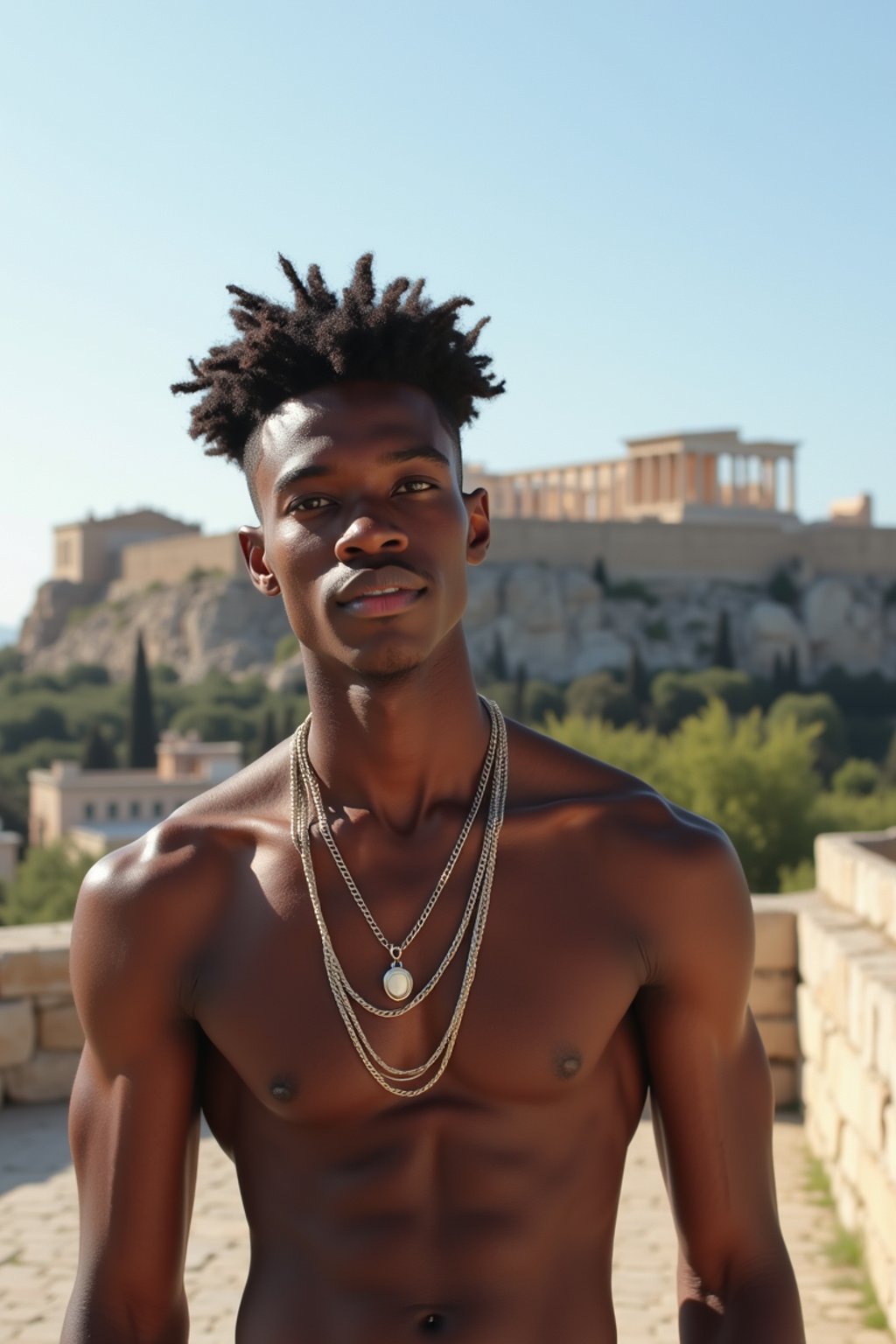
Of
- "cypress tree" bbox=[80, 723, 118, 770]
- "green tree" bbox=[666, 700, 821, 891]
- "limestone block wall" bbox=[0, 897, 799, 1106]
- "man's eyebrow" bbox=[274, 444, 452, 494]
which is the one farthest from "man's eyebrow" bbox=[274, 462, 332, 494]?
"cypress tree" bbox=[80, 723, 118, 770]

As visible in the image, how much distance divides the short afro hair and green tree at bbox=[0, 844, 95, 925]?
24.7 m

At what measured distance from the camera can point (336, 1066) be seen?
5.10ft

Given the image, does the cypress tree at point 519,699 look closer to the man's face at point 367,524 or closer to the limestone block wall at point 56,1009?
the limestone block wall at point 56,1009

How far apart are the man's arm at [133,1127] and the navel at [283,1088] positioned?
9 centimetres

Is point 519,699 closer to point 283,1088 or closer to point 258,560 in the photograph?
point 258,560

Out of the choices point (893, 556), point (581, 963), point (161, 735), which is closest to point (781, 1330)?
point (581, 963)

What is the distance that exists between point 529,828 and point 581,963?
15 cm

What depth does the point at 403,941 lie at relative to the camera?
1.59 metres

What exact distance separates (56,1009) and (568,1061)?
4.65m

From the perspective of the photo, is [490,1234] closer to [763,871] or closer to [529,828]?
[529,828]

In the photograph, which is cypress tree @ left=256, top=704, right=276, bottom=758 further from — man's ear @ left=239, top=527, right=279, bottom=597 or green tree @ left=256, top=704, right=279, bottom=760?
man's ear @ left=239, top=527, right=279, bottom=597

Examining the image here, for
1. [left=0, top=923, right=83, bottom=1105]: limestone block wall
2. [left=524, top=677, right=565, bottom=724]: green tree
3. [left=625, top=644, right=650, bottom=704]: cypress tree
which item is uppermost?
[left=0, top=923, right=83, bottom=1105]: limestone block wall

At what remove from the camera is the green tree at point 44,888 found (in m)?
27.3

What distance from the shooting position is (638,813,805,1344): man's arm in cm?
154
